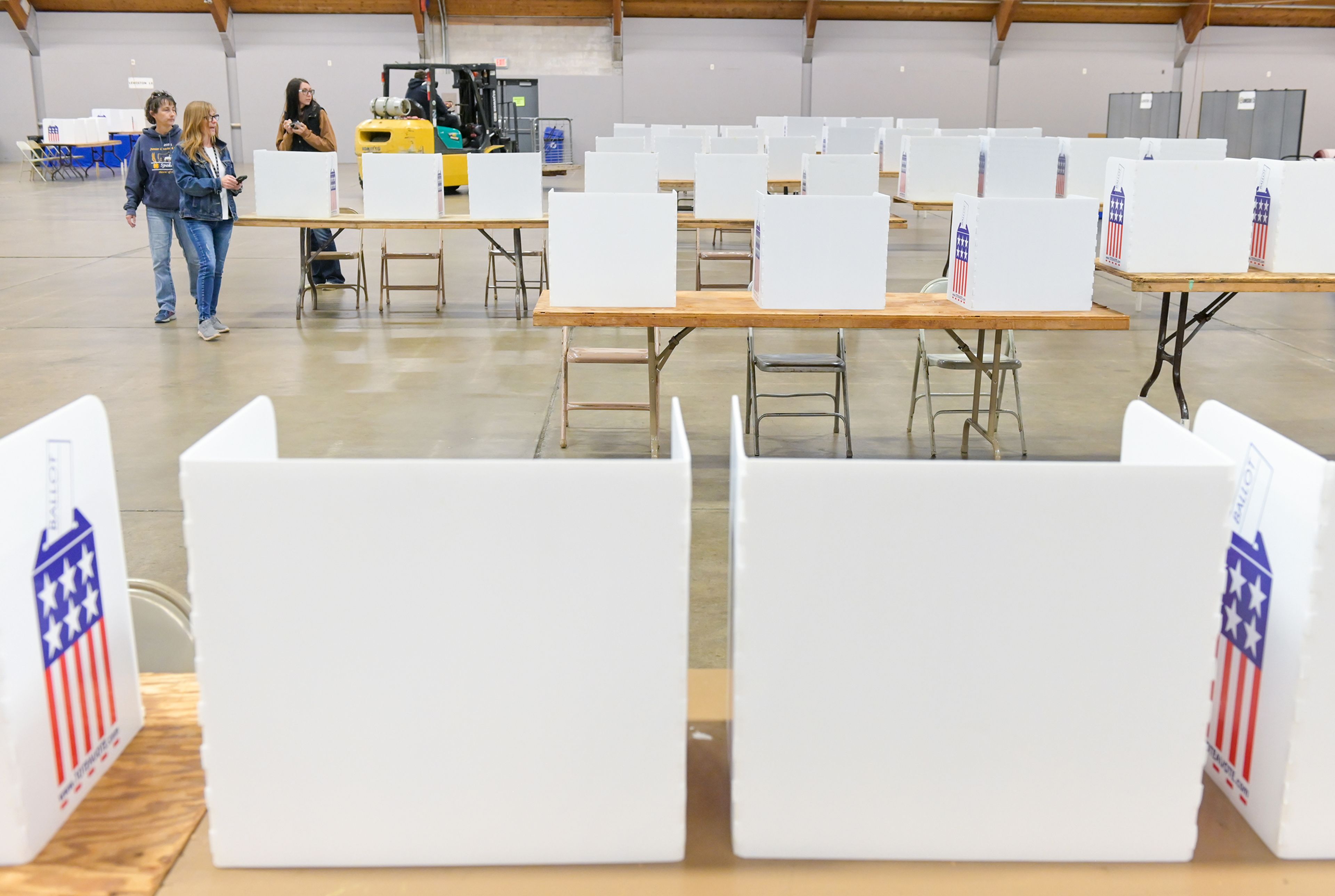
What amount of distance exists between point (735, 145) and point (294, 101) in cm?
432

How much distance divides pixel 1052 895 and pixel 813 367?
405cm

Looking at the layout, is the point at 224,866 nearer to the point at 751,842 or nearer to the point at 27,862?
the point at 27,862

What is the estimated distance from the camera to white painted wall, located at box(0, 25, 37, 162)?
24703 millimetres

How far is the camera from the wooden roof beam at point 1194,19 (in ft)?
78.8

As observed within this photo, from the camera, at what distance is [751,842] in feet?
5.10

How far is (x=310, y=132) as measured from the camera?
9750mm

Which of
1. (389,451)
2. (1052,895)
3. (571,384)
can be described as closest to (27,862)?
(1052,895)

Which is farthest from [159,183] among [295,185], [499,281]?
[499,281]

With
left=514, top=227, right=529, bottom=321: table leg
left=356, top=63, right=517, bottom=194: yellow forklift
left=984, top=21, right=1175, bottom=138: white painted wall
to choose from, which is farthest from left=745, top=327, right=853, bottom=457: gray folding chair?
left=984, top=21, right=1175, bottom=138: white painted wall

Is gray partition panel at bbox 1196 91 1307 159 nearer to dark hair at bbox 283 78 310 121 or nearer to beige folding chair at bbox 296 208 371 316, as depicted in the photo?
beige folding chair at bbox 296 208 371 316

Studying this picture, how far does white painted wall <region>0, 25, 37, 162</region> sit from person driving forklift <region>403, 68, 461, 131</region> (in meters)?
12.4

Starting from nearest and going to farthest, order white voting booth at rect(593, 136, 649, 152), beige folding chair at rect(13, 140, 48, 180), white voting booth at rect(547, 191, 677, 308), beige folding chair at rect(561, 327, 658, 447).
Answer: white voting booth at rect(547, 191, 677, 308)
beige folding chair at rect(561, 327, 658, 447)
white voting booth at rect(593, 136, 649, 152)
beige folding chair at rect(13, 140, 48, 180)

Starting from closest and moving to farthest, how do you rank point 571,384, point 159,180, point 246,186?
point 571,384, point 159,180, point 246,186

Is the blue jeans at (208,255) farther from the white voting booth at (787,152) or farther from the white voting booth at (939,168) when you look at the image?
the white voting booth at (787,152)
